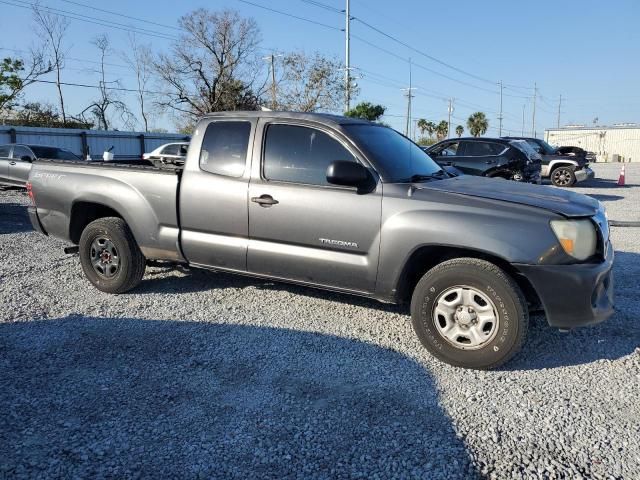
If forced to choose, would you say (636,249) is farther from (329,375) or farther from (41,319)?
(41,319)

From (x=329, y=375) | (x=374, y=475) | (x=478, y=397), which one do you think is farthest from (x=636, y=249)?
(x=374, y=475)

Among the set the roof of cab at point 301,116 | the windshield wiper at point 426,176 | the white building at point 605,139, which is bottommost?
the windshield wiper at point 426,176

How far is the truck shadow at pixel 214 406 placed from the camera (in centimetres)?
266

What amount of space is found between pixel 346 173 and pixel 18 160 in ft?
45.2

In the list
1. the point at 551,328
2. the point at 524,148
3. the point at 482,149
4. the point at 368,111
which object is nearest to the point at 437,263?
the point at 551,328

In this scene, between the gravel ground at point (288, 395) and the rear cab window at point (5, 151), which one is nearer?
the gravel ground at point (288, 395)

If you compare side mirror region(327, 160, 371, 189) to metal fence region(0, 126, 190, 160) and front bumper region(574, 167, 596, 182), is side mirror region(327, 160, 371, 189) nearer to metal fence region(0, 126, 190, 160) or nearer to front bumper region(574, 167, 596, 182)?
front bumper region(574, 167, 596, 182)

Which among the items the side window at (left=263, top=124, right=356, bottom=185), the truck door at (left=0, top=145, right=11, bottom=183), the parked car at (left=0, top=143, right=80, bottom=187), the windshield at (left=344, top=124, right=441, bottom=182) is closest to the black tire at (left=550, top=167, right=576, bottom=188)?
the windshield at (left=344, top=124, right=441, bottom=182)

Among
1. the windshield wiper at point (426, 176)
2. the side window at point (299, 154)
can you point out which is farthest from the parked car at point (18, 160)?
the windshield wiper at point (426, 176)

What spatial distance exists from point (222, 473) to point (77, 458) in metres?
0.78

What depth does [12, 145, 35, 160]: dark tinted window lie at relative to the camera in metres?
14.4

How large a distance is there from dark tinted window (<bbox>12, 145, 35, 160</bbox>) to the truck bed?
1016 centimetres

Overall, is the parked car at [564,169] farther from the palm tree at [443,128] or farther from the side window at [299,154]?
the palm tree at [443,128]

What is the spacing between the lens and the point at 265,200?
4422 millimetres
